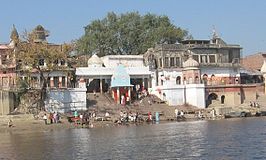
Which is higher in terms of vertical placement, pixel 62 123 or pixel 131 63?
pixel 131 63

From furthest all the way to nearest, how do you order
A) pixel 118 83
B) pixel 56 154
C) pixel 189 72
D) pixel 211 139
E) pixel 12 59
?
1. pixel 189 72
2. pixel 118 83
3. pixel 12 59
4. pixel 211 139
5. pixel 56 154

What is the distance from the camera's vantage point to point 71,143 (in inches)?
1422

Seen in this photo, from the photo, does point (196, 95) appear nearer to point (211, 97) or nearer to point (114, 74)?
point (211, 97)

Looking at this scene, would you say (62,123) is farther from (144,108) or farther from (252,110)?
(252,110)

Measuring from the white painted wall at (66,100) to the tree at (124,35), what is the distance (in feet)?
80.2

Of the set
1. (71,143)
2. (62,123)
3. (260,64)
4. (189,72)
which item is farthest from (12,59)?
(260,64)

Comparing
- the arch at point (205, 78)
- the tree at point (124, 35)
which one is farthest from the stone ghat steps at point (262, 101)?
the tree at point (124, 35)

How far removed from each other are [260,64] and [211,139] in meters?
56.9

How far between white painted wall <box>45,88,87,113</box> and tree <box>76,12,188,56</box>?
24.4m

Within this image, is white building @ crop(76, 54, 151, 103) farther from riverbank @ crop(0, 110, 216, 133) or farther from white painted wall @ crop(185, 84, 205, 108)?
riverbank @ crop(0, 110, 216, 133)

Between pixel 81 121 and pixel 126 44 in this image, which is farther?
pixel 126 44

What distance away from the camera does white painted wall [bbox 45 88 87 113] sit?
2371 inches

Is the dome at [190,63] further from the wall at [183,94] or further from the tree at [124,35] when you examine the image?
the tree at [124,35]

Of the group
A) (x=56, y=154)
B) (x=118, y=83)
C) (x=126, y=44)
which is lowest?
(x=56, y=154)
